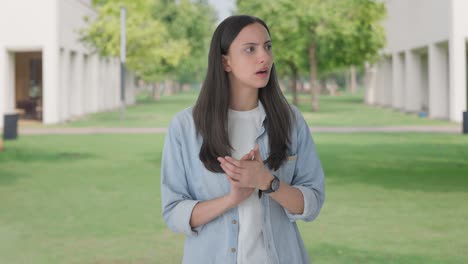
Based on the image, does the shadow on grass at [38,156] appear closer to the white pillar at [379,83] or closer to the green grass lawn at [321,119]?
the green grass lawn at [321,119]

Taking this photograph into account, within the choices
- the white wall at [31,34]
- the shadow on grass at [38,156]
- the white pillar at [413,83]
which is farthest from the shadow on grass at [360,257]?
the white pillar at [413,83]

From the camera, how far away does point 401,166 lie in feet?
54.5

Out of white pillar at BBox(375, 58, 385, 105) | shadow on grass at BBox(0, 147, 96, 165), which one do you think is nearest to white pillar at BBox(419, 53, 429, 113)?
white pillar at BBox(375, 58, 385, 105)

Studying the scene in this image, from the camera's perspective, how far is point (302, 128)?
10.4 feet

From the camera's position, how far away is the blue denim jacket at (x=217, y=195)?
9.89ft

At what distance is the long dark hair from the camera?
9.86ft

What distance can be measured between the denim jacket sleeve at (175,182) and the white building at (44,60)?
32831 millimetres

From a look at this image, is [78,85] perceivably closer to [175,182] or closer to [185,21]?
[185,21]

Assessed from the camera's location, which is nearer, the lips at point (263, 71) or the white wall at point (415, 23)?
the lips at point (263, 71)

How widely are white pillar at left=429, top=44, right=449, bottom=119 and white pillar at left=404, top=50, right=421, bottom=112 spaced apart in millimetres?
6688

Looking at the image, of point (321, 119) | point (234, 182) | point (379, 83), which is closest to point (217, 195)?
point (234, 182)

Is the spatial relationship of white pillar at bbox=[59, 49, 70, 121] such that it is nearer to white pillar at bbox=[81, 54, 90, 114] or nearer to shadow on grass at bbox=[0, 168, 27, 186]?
white pillar at bbox=[81, 54, 90, 114]

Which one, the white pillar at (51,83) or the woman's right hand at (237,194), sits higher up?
the white pillar at (51,83)

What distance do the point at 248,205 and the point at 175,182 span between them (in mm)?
287
